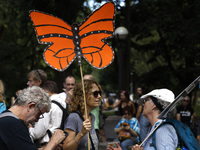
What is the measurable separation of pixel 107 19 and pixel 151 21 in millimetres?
10676

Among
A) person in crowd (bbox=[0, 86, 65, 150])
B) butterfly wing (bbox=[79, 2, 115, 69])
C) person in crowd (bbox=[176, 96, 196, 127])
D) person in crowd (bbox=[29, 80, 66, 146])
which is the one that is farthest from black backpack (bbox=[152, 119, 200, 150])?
person in crowd (bbox=[176, 96, 196, 127])

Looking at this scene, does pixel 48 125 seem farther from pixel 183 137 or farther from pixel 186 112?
pixel 186 112

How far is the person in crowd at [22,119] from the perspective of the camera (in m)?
2.65

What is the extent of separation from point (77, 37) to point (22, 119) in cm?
166

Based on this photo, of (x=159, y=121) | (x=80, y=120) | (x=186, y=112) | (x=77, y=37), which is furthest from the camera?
(x=186, y=112)

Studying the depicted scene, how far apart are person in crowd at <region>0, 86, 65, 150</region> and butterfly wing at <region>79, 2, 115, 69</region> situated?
4.46 ft

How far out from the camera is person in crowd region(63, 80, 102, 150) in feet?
11.6

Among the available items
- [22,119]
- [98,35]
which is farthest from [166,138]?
[98,35]

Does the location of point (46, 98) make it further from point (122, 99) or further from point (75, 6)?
point (75, 6)

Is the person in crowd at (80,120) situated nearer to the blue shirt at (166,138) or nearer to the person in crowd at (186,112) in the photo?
the blue shirt at (166,138)

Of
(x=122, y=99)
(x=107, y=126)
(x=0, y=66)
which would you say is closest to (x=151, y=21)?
(x=107, y=126)

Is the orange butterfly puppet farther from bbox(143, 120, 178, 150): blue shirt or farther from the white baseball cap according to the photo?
bbox(143, 120, 178, 150): blue shirt

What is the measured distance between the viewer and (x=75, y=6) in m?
9.66

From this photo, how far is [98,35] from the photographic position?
4.32 meters
